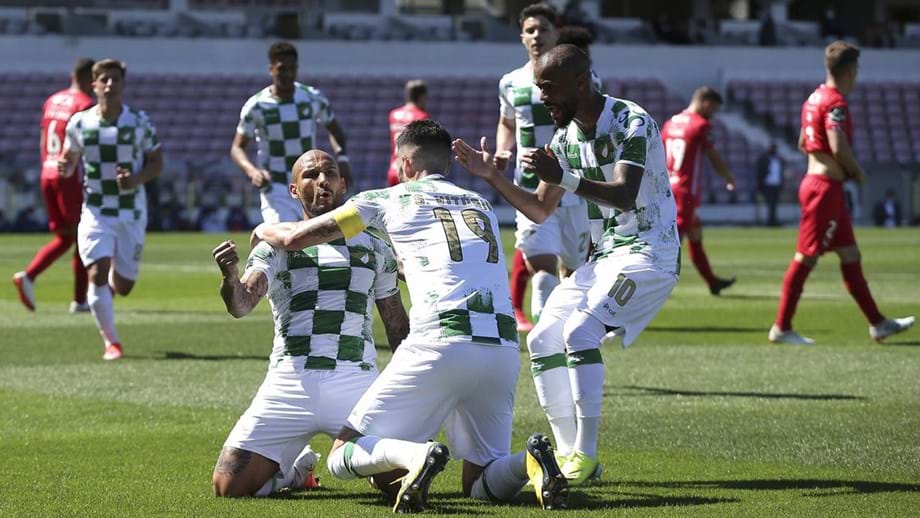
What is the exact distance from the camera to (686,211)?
55.1ft

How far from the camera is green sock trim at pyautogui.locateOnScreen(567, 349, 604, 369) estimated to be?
21.0 ft

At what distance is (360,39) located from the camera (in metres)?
44.2

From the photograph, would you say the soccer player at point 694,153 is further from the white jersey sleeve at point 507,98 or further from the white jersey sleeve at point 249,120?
the white jersey sleeve at point 507,98

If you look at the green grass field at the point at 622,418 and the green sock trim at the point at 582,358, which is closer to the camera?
the green grass field at the point at 622,418

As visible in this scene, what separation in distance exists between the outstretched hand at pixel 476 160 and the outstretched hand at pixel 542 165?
0.13 meters

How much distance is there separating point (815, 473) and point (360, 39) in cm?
3846

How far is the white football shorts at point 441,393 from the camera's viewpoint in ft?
18.6

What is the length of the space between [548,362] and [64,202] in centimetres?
966

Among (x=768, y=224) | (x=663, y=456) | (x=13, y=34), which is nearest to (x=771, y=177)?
(x=768, y=224)

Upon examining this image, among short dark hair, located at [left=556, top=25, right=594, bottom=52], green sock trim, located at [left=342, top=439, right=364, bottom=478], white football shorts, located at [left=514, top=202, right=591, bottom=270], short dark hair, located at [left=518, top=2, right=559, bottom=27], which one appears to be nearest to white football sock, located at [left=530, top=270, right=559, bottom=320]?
white football shorts, located at [left=514, top=202, right=591, bottom=270]

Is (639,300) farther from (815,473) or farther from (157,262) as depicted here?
(157,262)

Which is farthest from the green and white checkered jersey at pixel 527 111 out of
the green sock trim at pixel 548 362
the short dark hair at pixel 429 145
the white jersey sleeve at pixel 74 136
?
the short dark hair at pixel 429 145

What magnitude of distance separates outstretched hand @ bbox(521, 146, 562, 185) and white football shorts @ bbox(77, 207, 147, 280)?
6.47 meters

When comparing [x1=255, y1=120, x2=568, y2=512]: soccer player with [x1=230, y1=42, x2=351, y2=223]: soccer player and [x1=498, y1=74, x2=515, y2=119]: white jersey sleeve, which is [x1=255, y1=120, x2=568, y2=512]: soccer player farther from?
[x1=230, y1=42, x2=351, y2=223]: soccer player
